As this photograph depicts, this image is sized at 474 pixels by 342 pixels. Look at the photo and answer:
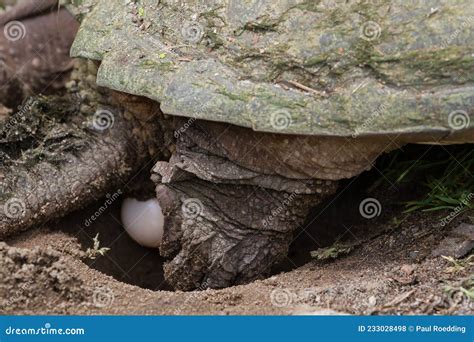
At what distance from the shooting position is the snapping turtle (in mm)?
2387

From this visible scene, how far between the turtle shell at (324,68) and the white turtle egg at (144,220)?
0.82 meters

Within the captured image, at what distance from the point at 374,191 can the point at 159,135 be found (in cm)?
109

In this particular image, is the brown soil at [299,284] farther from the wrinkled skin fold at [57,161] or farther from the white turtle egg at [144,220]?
the white turtle egg at [144,220]

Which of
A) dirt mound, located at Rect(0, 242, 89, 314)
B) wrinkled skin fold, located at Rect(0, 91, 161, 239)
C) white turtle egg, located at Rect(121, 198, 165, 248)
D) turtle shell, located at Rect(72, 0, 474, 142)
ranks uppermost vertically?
turtle shell, located at Rect(72, 0, 474, 142)

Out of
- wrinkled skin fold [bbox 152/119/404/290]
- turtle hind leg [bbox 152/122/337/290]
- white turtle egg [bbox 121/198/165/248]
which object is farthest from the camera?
white turtle egg [bbox 121/198/165/248]

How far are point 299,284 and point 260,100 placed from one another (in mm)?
741

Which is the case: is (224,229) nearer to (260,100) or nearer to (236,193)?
(236,193)

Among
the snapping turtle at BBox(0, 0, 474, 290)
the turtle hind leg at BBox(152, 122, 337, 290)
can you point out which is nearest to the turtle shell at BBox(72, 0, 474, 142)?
the snapping turtle at BBox(0, 0, 474, 290)

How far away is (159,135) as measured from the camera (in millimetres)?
3170

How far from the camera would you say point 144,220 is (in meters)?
3.38

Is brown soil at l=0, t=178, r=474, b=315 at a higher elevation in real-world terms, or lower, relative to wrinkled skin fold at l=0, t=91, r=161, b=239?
lower

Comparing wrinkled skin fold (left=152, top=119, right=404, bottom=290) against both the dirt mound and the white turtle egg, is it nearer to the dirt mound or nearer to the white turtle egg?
the white turtle egg

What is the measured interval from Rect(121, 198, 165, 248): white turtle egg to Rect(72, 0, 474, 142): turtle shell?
0.82 m

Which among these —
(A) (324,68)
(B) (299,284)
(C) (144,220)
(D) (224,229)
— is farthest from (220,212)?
(A) (324,68)
